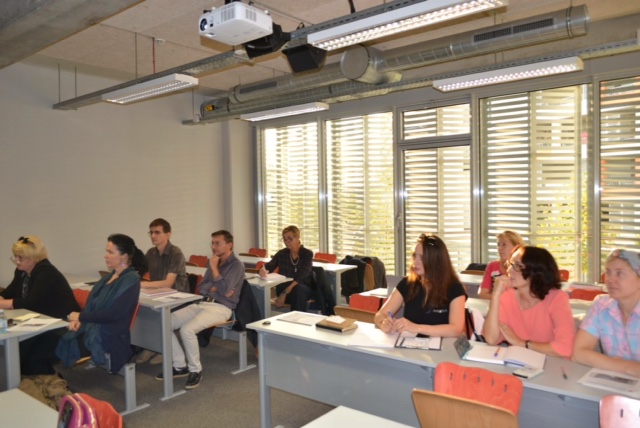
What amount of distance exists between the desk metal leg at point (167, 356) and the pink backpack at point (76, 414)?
2.44 meters

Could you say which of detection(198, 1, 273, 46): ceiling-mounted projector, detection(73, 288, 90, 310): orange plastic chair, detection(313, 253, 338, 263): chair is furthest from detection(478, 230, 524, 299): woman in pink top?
detection(73, 288, 90, 310): orange plastic chair

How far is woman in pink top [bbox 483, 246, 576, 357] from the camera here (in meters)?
2.92

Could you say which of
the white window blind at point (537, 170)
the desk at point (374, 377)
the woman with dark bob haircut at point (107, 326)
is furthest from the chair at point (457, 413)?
the white window blind at point (537, 170)

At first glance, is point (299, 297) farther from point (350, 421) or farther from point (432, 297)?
point (350, 421)

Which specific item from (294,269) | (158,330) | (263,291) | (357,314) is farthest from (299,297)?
(357,314)

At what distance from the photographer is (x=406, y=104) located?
7.52 meters

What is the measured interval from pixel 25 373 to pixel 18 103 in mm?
4462

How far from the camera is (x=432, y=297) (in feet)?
10.8

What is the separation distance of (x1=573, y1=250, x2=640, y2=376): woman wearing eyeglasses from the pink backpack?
224cm

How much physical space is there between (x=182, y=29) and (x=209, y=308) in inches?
111

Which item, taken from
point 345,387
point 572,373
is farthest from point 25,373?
point 572,373

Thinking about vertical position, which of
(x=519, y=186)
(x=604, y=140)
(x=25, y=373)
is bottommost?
(x=25, y=373)

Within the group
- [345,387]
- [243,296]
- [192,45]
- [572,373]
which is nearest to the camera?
[572,373]

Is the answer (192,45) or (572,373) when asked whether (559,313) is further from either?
(192,45)
